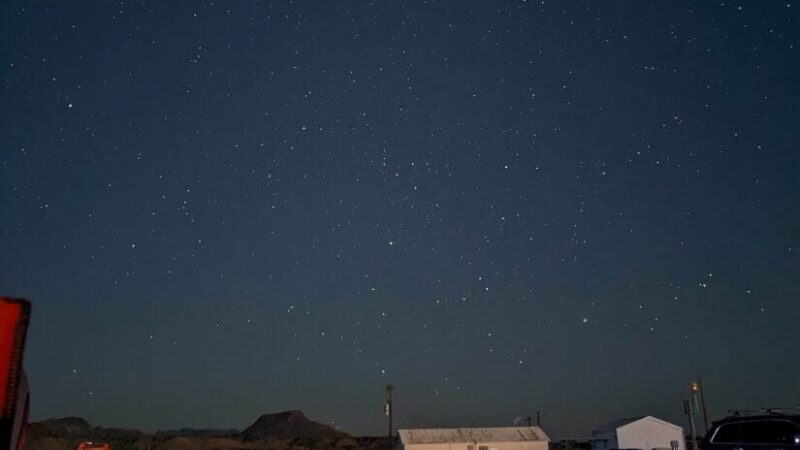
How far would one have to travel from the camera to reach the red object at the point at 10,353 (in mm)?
4395

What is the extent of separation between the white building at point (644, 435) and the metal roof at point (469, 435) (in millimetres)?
5079

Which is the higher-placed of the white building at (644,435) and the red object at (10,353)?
the red object at (10,353)

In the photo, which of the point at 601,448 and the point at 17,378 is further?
the point at 601,448

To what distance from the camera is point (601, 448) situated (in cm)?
5853

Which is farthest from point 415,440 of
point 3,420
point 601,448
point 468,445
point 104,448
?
point 3,420

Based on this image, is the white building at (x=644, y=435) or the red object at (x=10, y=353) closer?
the red object at (x=10, y=353)

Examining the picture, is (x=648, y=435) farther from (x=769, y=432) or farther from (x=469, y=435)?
(x=769, y=432)

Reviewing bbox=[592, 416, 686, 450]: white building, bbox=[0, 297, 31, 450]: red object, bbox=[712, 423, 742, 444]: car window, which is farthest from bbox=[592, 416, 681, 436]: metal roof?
bbox=[0, 297, 31, 450]: red object

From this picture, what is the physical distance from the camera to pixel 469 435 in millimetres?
56781

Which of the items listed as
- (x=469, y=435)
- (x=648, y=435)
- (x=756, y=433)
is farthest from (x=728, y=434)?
(x=648, y=435)

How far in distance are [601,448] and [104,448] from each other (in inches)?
1747

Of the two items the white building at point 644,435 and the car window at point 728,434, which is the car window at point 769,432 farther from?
the white building at point 644,435

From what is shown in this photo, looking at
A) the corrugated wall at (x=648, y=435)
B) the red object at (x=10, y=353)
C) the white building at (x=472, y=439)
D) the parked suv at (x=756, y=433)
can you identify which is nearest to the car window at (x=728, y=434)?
the parked suv at (x=756, y=433)

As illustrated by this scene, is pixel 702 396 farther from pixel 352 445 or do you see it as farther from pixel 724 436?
pixel 352 445
